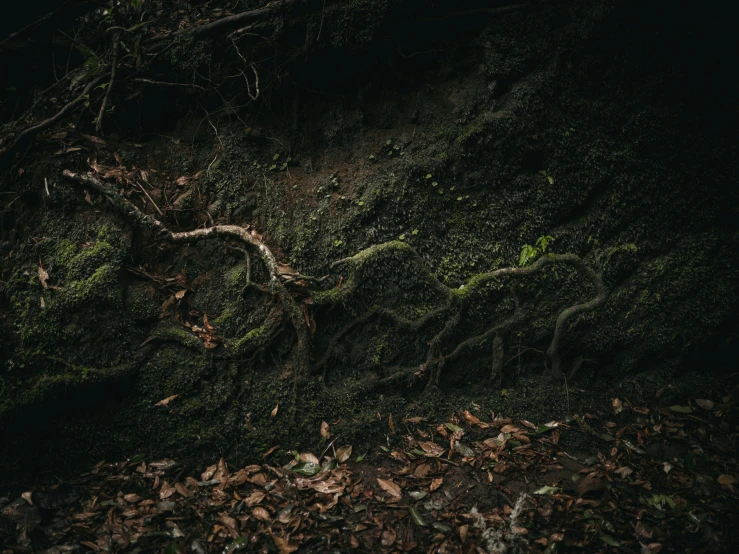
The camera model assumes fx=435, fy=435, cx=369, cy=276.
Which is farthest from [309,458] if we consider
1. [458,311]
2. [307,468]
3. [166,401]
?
[458,311]

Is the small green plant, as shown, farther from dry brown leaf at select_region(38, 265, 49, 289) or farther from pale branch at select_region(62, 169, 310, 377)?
dry brown leaf at select_region(38, 265, 49, 289)

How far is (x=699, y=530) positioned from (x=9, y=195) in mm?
6918

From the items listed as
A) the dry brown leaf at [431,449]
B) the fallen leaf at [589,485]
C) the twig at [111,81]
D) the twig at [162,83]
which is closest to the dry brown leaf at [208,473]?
the dry brown leaf at [431,449]

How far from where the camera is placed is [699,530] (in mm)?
3072

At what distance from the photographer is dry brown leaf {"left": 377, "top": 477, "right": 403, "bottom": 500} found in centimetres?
346

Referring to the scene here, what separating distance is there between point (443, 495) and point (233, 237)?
3034 millimetres

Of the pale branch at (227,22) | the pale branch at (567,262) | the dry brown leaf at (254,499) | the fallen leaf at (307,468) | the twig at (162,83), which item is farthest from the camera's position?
the twig at (162,83)

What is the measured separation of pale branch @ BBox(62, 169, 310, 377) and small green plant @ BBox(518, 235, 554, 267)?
2.16 meters

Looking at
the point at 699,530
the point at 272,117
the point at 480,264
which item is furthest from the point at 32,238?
the point at 699,530

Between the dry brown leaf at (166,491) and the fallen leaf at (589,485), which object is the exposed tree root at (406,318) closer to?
the fallen leaf at (589,485)

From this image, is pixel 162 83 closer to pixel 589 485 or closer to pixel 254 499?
pixel 254 499

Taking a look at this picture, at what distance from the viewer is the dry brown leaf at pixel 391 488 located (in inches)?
136

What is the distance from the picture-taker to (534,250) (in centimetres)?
421

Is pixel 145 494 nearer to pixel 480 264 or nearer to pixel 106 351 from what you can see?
pixel 106 351
